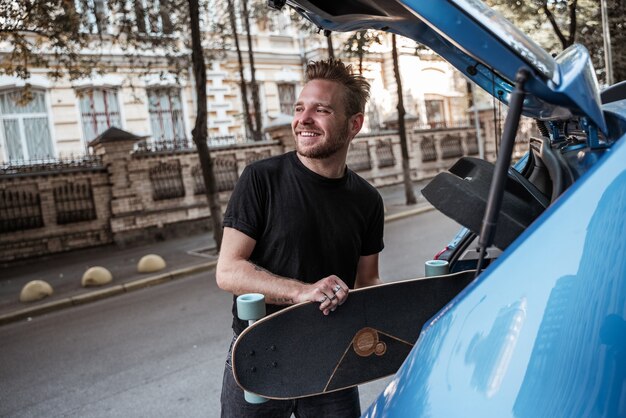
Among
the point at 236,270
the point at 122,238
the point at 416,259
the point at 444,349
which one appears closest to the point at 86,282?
the point at 122,238

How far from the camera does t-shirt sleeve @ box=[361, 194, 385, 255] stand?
2.33m

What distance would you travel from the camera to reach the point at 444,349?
1.06 meters

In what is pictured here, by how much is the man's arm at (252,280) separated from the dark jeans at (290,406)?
36cm

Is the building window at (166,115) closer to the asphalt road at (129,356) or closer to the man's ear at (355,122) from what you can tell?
the asphalt road at (129,356)

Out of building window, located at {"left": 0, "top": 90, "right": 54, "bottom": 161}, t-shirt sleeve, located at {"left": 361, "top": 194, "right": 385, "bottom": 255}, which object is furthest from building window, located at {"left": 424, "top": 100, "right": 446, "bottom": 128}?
t-shirt sleeve, located at {"left": 361, "top": 194, "right": 385, "bottom": 255}

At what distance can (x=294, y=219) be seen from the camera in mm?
2064

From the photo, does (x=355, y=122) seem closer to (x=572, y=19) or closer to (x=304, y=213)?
(x=304, y=213)

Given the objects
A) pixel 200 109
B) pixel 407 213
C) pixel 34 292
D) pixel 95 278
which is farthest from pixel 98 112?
pixel 34 292

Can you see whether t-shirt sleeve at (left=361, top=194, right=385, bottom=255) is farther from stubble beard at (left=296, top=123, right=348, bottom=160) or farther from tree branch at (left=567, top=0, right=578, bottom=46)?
tree branch at (left=567, top=0, right=578, bottom=46)

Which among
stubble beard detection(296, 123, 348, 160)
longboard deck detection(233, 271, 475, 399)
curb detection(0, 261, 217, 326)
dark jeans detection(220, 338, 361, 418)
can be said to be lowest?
curb detection(0, 261, 217, 326)

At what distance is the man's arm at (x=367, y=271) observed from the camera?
2.37 metres

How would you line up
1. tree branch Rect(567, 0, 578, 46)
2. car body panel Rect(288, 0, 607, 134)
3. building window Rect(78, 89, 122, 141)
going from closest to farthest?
1. car body panel Rect(288, 0, 607, 134)
2. tree branch Rect(567, 0, 578, 46)
3. building window Rect(78, 89, 122, 141)

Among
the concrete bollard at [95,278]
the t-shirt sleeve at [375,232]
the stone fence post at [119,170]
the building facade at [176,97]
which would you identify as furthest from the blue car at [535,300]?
the building facade at [176,97]

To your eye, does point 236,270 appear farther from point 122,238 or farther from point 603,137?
point 122,238
